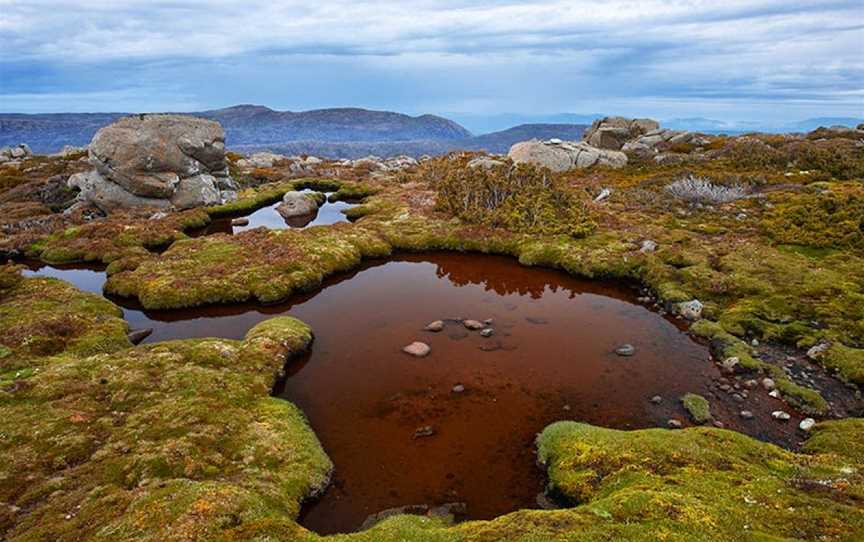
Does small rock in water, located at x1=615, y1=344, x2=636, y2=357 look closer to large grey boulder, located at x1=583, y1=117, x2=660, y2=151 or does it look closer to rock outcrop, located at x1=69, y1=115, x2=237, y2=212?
rock outcrop, located at x1=69, y1=115, x2=237, y2=212

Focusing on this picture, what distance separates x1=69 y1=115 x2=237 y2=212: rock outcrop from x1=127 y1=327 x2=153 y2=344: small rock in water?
40.8m

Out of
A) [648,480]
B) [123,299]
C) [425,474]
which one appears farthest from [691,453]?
[123,299]

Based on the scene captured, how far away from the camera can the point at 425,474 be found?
2147 cm

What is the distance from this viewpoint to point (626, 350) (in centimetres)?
3123

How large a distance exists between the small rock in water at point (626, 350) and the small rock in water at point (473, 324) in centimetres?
937

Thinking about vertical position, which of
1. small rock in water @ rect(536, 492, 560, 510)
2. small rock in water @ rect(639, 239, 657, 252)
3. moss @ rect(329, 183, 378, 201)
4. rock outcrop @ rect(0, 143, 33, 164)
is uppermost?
rock outcrop @ rect(0, 143, 33, 164)

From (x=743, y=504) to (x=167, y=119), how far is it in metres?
81.2

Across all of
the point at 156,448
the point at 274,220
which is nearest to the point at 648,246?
the point at 156,448

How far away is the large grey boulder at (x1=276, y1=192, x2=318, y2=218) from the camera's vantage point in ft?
228

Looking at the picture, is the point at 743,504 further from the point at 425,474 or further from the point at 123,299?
the point at 123,299

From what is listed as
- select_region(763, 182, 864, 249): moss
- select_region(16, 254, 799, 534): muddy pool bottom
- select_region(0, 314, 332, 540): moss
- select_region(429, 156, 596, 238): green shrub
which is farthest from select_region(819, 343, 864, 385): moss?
select_region(0, 314, 332, 540): moss

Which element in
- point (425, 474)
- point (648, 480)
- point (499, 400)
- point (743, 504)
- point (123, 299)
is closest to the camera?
point (743, 504)

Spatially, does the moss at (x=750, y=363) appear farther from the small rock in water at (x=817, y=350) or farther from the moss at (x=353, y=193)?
the moss at (x=353, y=193)

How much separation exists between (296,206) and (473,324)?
44.1 metres
